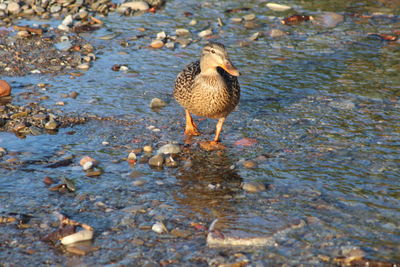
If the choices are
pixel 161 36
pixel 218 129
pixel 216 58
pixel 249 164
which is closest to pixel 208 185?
pixel 249 164

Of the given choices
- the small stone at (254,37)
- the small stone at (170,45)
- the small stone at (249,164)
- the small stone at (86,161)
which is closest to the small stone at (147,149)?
the small stone at (86,161)

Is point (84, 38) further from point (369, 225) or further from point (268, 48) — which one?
point (369, 225)

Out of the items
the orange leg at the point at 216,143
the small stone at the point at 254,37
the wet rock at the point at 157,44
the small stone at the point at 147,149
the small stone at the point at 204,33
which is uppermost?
the small stone at the point at 254,37

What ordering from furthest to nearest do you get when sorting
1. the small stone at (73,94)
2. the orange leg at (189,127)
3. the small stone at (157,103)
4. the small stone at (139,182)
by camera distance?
the small stone at (73,94)
the small stone at (157,103)
the orange leg at (189,127)
the small stone at (139,182)

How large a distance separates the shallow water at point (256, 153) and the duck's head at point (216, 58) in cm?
89

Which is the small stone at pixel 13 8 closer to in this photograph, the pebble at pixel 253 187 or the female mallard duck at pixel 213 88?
the female mallard duck at pixel 213 88

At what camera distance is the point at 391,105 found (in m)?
7.47

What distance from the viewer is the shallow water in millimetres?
4688

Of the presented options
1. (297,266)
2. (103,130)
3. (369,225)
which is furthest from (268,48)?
(297,266)

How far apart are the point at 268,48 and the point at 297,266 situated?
20.3 feet

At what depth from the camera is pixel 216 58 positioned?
654 cm

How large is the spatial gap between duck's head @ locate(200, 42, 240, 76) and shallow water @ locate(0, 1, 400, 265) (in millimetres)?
891

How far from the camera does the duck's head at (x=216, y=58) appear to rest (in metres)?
6.47

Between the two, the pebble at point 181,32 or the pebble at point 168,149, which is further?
the pebble at point 181,32
